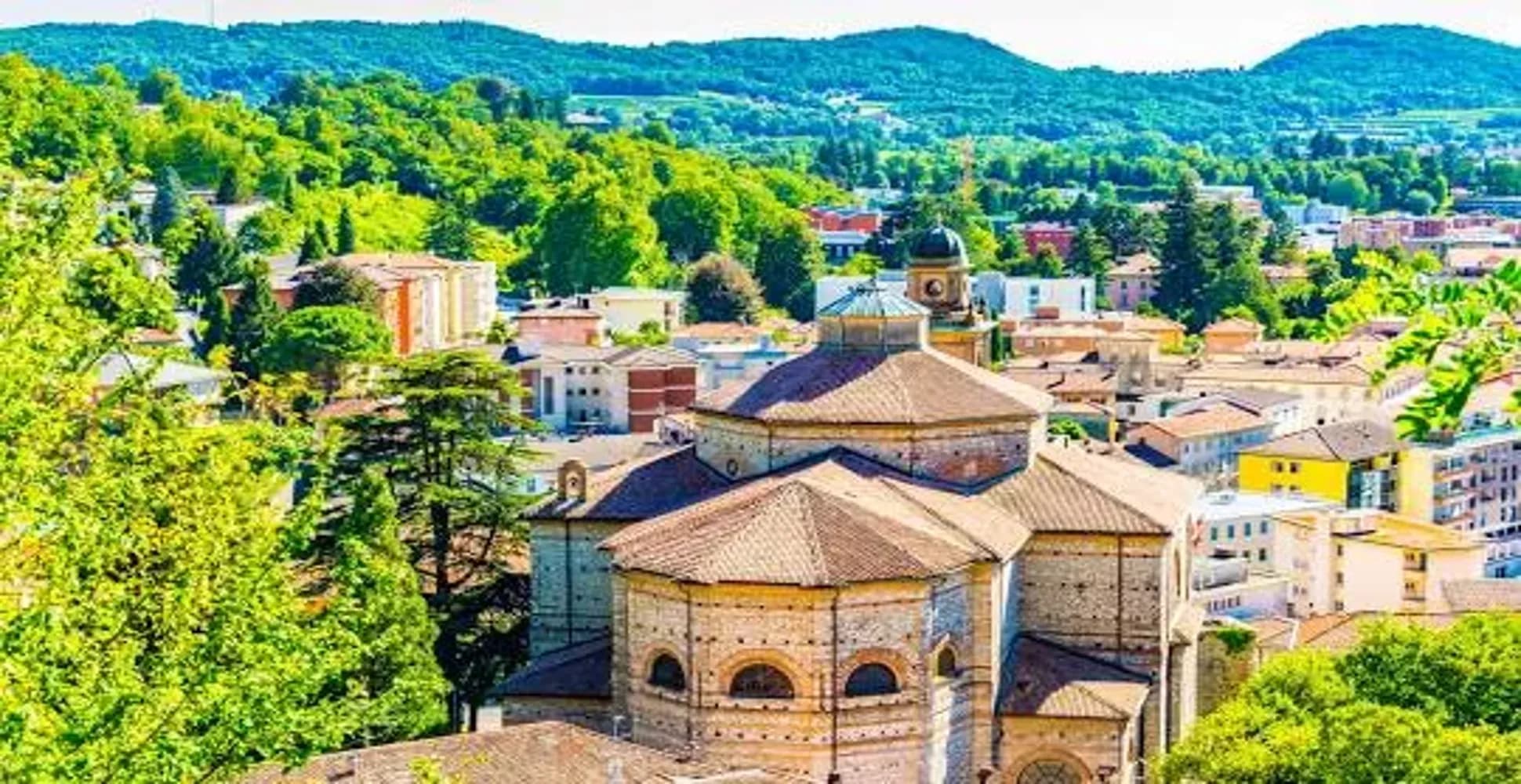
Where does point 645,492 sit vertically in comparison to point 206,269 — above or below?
above

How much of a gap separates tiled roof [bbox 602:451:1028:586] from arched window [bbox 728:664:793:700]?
1100 millimetres

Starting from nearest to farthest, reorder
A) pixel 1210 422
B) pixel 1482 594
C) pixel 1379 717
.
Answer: pixel 1379 717
pixel 1482 594
pixel 1210 422

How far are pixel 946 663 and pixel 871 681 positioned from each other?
154 cm

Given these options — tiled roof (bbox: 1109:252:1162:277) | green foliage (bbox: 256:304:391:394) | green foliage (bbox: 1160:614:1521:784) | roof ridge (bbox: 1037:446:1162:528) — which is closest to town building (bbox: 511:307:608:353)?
green foliage (bbox: 256:304:391:394)

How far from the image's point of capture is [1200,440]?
81625 millimetres

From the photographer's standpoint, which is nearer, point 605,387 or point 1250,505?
point 1250,505

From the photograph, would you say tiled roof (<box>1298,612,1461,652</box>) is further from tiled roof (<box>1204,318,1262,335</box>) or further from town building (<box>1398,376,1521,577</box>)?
tiled roof (<box>1204,318,1262,335</box>)

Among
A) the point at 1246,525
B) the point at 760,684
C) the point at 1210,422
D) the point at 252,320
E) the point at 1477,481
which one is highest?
the point at 760,684

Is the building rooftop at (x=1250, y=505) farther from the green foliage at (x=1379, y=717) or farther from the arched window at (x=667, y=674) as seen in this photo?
the arched window at (x=667, y=674)

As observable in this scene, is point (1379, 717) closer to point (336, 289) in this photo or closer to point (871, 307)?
point (871, 307)

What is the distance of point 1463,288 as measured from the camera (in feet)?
30.0

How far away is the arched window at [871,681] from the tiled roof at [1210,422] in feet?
167

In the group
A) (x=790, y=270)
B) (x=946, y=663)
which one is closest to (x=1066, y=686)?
(x=946, y=663)

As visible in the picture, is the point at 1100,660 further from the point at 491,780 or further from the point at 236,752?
the point at 236,752
